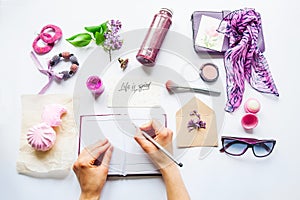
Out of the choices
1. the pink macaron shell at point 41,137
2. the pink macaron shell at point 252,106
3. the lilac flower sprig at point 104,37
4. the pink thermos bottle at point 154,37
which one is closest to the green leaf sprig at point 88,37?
the lilac flower sprig at point 104,37

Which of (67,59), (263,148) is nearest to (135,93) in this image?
(67,59)

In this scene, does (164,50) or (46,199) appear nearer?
(46,199)

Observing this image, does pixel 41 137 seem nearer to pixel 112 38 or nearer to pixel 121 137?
pixel 121 137

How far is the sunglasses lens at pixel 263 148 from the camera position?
2.69ft

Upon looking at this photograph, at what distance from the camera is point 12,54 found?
35.8 inches

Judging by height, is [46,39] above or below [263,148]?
above

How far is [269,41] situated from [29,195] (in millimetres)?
689

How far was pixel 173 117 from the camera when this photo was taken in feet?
2.78

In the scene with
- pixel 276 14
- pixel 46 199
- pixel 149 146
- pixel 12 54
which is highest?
pixel 276 14

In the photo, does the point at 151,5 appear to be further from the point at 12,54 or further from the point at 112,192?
the point at 112,192

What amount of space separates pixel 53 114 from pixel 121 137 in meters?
0.17

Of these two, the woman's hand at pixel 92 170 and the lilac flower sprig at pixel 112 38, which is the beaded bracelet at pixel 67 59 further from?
the woman's hand at pixel 92 170

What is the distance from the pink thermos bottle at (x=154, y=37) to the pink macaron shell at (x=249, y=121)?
259 millimetres

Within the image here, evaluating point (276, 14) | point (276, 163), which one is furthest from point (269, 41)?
point (276, 163)
